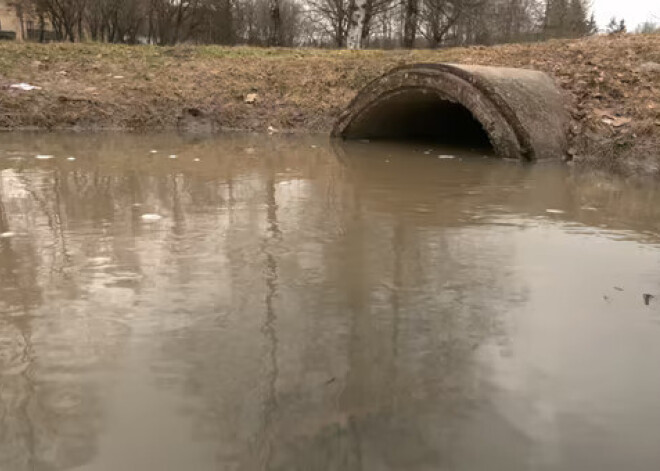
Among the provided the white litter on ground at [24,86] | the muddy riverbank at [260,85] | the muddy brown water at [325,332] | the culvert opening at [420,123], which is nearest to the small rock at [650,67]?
the muddy riverbank at [260,85]

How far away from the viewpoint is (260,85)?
515 inches

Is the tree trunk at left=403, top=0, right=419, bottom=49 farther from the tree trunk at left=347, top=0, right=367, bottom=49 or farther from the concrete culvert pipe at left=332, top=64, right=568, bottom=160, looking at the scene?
the concrete culvert pipe at left=332, top=64, right=568, bottom=160

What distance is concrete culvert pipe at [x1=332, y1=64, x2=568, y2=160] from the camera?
25.7 feet

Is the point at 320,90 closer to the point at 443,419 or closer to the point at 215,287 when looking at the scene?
the point at 215,287

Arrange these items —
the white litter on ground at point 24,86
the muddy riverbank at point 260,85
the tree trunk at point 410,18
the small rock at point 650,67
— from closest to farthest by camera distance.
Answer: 1. the muddy riverbank at point 260,85
2. the small rock at point 650,67
3. the white litter on ground at point 24,86
4. the tree trunk at point 410,18

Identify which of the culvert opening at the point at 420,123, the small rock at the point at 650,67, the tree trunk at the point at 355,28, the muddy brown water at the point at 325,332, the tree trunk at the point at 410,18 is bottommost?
the muddy brown water at the point at 325,332

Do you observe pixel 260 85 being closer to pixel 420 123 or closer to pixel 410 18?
A: pixel 420 123

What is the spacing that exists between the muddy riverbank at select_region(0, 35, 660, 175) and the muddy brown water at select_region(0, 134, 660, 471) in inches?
158

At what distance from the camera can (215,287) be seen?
3.29 metres

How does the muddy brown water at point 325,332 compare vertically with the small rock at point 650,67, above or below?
below

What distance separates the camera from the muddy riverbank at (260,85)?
8773 mm

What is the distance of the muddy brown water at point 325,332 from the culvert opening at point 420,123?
448 cm

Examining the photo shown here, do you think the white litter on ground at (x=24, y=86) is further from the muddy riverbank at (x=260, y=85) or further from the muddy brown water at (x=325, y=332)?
the muddy brown water at (x=325, y=332)

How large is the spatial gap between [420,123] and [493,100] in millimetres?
3295
